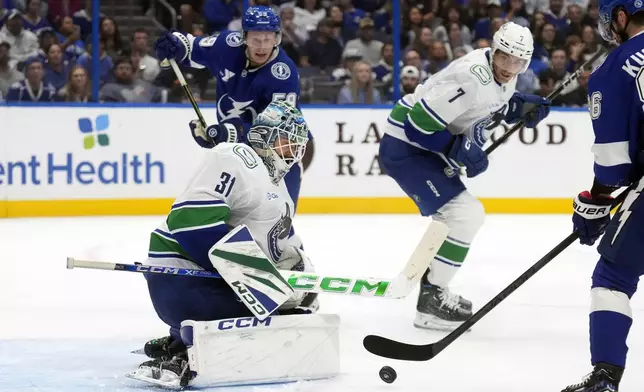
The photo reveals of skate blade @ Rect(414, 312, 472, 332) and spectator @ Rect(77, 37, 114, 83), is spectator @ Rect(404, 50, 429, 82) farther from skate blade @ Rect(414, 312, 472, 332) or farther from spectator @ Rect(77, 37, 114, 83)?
skate blade @ Rect(414, 312, 472, 332)

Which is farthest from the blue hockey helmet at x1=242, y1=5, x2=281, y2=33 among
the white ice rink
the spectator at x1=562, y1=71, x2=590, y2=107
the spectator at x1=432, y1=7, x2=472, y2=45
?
the spectator at x1=562, y1=71, x2=590, y2=107

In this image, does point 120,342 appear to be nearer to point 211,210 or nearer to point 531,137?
point 211,210

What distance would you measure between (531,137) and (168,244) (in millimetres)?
5346

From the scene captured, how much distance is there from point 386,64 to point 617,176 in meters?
5.58

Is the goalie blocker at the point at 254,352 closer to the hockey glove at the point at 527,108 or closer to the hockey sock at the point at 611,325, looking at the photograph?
the hockey sock at the point at 611,325

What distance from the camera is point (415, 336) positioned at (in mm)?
3990

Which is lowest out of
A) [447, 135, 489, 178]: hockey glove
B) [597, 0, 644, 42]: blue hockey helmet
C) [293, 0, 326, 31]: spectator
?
[293, 0, 326, 31]: spectator

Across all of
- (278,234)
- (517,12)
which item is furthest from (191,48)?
(517,12)

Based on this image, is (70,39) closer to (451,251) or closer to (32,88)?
(32,88)

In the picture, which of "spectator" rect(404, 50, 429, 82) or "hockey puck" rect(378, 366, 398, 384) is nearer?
"hockey puck" rect(378, 366, 398, 384)

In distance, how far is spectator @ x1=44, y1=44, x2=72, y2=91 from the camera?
7715 millimetres

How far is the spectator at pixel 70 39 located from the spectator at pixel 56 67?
50 millimetres

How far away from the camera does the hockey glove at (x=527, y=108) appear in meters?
4.49

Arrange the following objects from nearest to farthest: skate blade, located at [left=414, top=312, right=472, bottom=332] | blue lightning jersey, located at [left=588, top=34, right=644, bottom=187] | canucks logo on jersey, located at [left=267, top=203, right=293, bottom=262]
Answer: blue lightning jersey, located at [left=588, top=34, right=644, bottom=187] < canucks logo on jersey, located at [left=267, top=203, right=293, bottom=262] < skate blade, located at [left=414, top=312, right=472, bottom=332]
